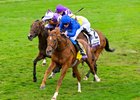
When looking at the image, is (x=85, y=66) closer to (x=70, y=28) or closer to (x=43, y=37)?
(x=43, y=37)

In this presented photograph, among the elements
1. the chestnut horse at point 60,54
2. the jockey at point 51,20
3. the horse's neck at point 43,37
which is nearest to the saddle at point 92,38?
the jockey at point 51,20

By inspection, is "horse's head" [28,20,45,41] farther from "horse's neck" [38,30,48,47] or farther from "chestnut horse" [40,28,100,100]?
"chestnut horse" [40,28,100,100]

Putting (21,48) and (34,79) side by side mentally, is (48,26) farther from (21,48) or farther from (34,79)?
(21,48)

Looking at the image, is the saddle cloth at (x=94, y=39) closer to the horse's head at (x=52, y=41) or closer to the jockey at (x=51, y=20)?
the jockey at (x=51, y=20)

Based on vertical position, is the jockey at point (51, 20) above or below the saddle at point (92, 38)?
above

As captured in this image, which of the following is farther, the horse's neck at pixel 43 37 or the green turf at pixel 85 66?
the horse's neck at pixel 43 37

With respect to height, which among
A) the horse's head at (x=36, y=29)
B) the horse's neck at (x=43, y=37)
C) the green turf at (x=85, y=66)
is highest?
the horse's head at (x=36, y=29)

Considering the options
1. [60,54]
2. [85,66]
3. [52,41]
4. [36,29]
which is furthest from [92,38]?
[52,41]

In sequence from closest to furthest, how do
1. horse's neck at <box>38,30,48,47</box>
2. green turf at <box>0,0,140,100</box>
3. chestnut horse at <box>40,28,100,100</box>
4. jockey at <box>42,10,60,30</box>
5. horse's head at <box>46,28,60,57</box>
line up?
horse's head at <box>46,28,60,57</box> < chestnut horse at <box>40,28,100,100</box> < green turf at <box>0,0,140,100</box> < horse's neck at <box>38,30,48,47</box> < jockey at <box>42,10,60,30</box>

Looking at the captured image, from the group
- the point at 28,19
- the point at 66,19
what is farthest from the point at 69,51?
the point at 28,19

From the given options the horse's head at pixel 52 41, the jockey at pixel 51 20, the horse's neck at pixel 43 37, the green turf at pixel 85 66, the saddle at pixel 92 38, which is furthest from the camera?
the jockey at pixel 51 20

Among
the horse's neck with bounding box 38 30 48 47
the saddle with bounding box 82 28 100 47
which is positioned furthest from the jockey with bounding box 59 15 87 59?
the saddle with bounding box 82 28 100 47

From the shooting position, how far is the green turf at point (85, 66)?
Answer: 10953 millimetres

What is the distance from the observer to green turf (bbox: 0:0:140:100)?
1095 cm
